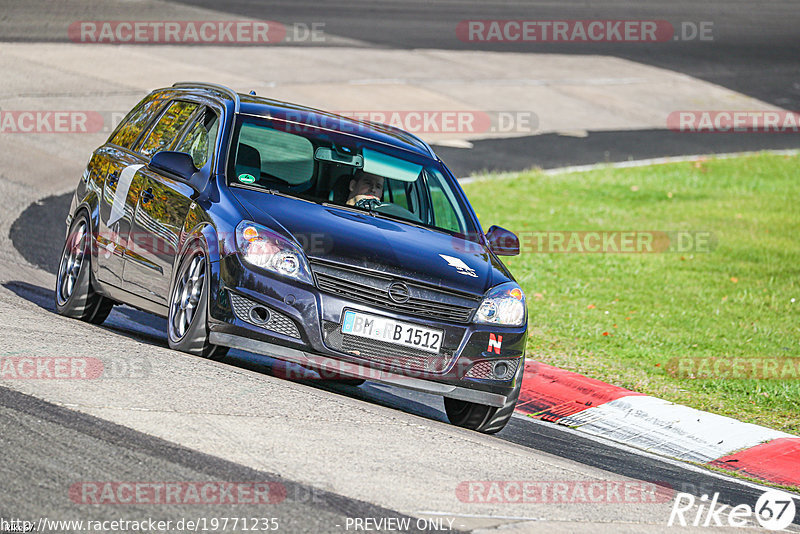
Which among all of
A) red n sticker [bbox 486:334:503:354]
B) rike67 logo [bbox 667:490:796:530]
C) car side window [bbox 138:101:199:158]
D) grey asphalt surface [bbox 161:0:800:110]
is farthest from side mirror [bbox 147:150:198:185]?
grey asphalt surface [bbox 161:0:800:110]

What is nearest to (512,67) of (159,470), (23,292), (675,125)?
(675,125)

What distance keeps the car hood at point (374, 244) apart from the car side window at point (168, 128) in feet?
4.53

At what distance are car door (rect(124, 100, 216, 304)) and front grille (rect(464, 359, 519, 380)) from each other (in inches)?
78.9

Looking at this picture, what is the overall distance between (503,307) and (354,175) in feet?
5.28

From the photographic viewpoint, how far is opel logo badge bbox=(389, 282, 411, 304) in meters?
6.93

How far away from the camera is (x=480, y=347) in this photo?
23.4 feet

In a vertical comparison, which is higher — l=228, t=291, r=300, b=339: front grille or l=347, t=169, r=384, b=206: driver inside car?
l=347, t=169, r=384, b=206: driver inside car

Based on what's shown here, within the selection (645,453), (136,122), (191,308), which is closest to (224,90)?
(136,122)

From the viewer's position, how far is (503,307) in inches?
287

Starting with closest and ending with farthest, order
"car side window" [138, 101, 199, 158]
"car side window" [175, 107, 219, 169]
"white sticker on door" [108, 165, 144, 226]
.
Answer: "car side window" [175, 107, 219, 169], "white sticker on door" [108, 165, 144, 226], "car side window" [138, 101, 199, 158]

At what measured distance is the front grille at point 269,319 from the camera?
6832 mm

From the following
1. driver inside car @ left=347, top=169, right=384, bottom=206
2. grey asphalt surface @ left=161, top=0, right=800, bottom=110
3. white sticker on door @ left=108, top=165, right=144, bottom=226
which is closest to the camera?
driver inside car @ left=347, top=169, right=384, bottom=206

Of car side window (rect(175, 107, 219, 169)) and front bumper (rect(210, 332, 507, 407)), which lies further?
car side window (rect(175, 107, 219, 169))

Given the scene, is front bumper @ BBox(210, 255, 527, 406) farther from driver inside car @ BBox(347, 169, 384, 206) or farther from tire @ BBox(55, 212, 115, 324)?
tire @ BBox(55, 212, 115, 324)
